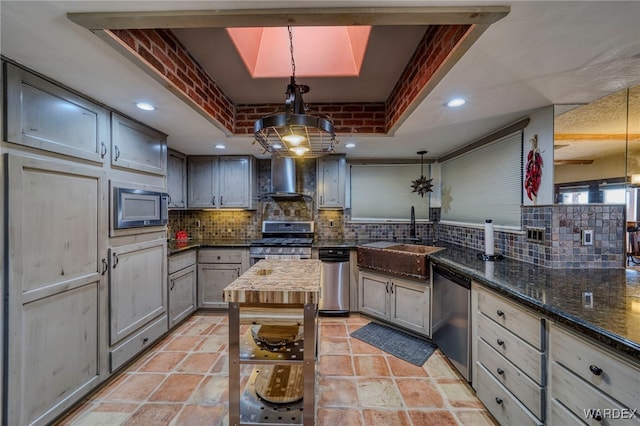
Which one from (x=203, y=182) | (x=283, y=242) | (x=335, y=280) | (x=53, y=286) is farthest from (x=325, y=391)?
(x=203, y=182)

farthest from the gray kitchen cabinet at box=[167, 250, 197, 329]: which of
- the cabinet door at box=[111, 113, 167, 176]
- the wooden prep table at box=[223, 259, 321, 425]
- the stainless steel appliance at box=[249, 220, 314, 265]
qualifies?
the wooden prep table at box=[223, 259, 321, 425]

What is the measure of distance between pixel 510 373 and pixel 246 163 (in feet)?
11.6

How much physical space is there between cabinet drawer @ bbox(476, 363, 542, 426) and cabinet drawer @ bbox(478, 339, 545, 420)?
0.04m

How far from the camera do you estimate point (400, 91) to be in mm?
2137

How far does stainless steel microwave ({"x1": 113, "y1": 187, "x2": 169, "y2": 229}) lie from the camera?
210cm

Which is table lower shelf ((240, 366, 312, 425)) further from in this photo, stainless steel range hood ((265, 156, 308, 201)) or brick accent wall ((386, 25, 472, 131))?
stainless steel range hood ((265, 156, 308, 201))

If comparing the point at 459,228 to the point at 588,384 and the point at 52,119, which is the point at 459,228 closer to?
the point at 588,384

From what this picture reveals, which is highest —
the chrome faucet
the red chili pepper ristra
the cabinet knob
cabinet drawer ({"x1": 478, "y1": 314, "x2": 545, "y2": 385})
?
the red chili pepper ristra

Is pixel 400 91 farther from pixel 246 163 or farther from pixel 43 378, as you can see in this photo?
pixel 43 378

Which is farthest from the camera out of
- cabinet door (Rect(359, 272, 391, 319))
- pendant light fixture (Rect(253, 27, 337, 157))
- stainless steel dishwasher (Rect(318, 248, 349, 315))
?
stainless steel dishwasher (Rect(318, 248, 349, 315))

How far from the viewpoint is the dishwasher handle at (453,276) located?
2016mm

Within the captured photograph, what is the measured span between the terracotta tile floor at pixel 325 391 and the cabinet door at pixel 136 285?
394 mm

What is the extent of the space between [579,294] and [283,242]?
2809 millimetres

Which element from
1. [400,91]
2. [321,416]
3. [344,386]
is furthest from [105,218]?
[400,91]
